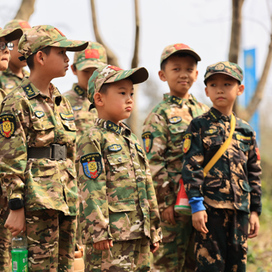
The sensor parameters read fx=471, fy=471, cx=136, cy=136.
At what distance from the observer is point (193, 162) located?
12.8 feet

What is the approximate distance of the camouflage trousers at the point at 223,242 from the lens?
150 inches

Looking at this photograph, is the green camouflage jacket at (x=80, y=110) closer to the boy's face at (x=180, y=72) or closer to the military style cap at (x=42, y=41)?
the boy's face at (x=180, y=72)

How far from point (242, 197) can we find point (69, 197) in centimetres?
142

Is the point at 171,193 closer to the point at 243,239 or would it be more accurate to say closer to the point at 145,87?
Answer: the point at 243,239

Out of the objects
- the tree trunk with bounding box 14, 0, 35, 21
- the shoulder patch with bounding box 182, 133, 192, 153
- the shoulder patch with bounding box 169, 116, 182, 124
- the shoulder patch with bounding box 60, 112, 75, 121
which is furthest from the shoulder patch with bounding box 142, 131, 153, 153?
the tree trunk with bounding box 14, 0, 35, 21

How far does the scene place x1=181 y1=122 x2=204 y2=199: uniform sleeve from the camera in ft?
12.5

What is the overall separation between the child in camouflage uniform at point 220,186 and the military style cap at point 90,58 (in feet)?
5.32

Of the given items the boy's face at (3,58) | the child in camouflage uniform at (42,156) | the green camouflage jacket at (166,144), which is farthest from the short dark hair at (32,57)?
the green camouflage jacket at (166,144)

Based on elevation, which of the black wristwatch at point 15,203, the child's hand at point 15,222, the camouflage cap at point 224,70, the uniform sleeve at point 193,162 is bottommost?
the child's hand at point 15,222

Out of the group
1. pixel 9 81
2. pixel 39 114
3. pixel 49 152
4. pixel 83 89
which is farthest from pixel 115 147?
pixel 83 89

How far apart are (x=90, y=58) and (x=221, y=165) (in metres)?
2.18

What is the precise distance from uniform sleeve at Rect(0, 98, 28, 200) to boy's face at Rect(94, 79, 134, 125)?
585 millimetres

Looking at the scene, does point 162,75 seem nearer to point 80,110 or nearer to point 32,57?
point 80,110

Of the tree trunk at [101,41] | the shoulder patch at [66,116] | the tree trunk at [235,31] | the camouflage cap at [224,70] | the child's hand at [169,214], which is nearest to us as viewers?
the shoulder patch at [66,116]
